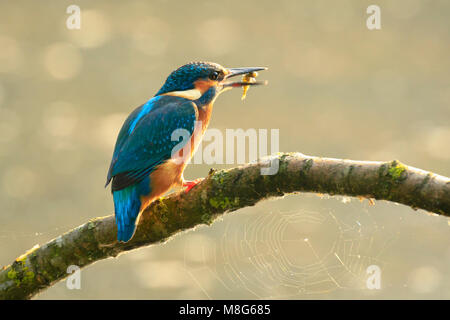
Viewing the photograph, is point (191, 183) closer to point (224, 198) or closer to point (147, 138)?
point (147, 138)

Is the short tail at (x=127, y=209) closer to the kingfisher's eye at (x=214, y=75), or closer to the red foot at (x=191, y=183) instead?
the red foot at (x=191, y=183)

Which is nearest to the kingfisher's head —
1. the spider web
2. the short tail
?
the short tail

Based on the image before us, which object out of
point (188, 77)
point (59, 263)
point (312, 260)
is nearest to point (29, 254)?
point (59, 263)

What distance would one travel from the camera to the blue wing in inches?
85.4

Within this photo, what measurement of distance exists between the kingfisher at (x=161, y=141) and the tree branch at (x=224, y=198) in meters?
0.09

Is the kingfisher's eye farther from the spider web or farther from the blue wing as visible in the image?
the spider web

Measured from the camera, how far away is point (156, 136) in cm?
226

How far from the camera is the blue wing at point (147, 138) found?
7.12 feet

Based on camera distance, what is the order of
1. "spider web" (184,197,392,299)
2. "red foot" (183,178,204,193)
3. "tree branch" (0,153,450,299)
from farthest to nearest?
"spider web" (184,197,392,299)
"red foot" (183,178,204,193)
"tree branch" (0,153,450,299)

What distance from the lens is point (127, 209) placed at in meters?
2.01

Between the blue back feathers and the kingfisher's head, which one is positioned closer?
the blue back feathers

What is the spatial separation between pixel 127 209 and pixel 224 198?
41cm

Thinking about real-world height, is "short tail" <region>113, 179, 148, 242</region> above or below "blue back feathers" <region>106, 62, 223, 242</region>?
below

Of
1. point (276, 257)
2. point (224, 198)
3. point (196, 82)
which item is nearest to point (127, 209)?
point (224, 198)
